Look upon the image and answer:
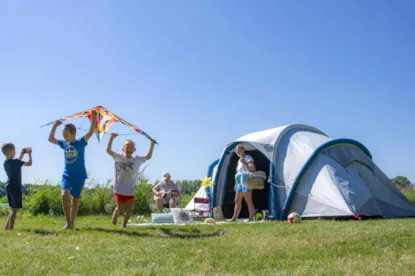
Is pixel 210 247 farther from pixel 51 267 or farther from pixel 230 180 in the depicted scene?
pixel 230 180

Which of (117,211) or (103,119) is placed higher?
(103,119)

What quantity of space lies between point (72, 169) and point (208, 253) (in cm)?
297

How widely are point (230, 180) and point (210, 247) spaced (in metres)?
6.62

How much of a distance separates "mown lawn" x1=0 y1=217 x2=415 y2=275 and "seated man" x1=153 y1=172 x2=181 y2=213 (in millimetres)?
4379

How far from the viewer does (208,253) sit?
162 inches

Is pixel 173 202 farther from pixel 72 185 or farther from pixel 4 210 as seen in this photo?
pixel 4 210

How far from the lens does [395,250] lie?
4.21 meters

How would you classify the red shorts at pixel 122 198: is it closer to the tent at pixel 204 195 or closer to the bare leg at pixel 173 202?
the bare leg at pixel 173 202

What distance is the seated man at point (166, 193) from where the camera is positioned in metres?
10.3

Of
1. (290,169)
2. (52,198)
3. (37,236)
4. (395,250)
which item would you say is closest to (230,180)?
(290,169)

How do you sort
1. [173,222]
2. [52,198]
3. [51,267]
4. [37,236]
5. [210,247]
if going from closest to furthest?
[51,267] < [210,247] < [37,236] < [173,222] < [52,198]

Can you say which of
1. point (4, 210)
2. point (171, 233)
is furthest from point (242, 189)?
point (4, 210)

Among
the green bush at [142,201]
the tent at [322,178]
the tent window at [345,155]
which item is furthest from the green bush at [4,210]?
the tent window at [345,155]

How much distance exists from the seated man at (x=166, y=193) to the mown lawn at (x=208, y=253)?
14.4 feet
